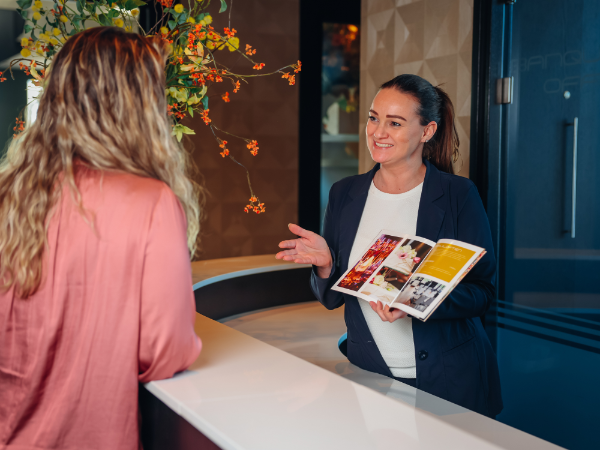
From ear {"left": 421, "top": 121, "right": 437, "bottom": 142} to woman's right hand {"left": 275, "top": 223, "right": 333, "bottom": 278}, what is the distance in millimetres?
491

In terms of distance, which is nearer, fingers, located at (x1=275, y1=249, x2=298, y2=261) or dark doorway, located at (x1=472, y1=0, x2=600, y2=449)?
fingers, located at (x1=275, y1=249, x2=298, y2=261)

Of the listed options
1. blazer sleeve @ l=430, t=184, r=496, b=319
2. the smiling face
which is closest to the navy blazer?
blazer sleeve @ l=430, t=184, r=496, b=319

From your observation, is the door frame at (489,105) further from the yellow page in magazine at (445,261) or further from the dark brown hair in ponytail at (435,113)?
the yellow page in magazine at (445,261)

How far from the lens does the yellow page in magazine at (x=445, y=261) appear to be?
1.27m

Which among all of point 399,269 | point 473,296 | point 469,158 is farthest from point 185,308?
point 469,158

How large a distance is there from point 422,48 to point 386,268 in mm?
1678

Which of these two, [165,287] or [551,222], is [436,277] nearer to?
[165,287]

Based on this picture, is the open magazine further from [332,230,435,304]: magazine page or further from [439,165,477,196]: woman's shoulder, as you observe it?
[439,165,477,196]: woman's shoulder

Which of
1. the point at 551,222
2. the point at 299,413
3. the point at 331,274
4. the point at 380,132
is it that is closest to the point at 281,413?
the point at 299,413

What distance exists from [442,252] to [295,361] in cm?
48

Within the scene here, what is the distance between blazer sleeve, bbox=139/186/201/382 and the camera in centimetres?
89

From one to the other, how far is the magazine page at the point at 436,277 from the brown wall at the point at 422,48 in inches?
50.3

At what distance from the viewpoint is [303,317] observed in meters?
3.06

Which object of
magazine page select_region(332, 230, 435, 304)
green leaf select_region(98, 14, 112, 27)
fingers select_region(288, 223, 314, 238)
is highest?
green leaf select_region(98, 14, 112, 27)
